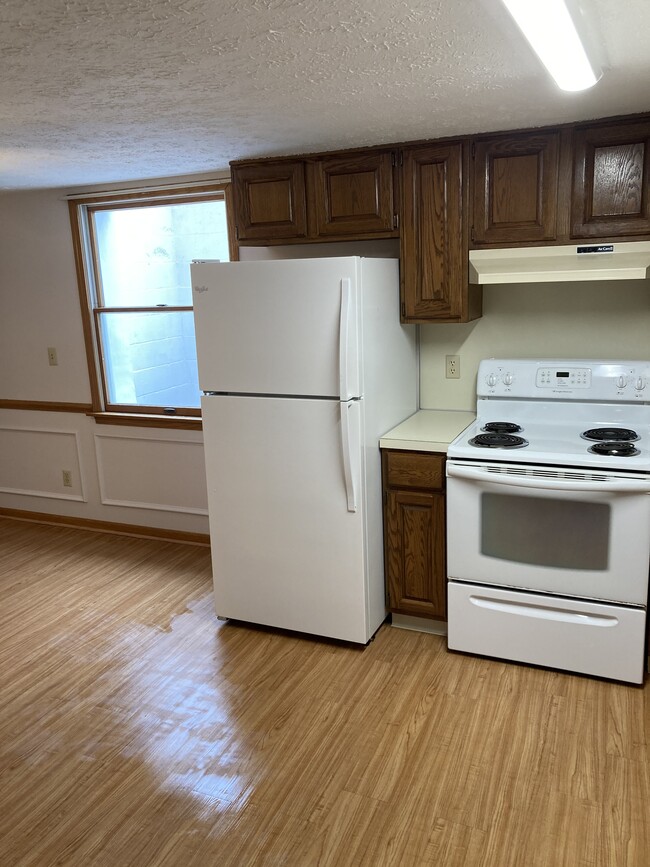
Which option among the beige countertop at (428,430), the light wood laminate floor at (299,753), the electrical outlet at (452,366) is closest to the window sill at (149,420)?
the light wood laminate floor at (299,753)

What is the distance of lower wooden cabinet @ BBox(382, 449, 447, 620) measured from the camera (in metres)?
2.82

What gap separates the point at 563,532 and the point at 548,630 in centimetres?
39

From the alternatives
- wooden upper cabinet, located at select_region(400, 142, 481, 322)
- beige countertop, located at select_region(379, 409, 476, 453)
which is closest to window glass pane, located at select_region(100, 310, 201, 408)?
beige countertop, located at select_region(379, 409, 476, 453)

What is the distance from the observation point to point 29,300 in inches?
169

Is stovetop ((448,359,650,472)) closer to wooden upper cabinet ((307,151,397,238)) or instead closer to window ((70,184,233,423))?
wooden upper cabinet ((307,151,397,238))

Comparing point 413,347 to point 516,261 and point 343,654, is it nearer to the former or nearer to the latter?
point 516,261

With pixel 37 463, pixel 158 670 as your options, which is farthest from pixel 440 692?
pixel 37 463

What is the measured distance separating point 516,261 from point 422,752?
184cm

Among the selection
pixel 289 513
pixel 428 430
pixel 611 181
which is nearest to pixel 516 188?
pixel 611 181

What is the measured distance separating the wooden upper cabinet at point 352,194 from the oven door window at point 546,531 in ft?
4.07

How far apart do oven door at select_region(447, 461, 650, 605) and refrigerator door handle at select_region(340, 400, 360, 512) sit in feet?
1.20

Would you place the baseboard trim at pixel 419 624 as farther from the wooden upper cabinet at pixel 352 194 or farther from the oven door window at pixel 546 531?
the wooden upper cabinet at pixel 352 194

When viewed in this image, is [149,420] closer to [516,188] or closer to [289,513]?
[289,513]

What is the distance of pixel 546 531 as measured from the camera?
257 centimetres
